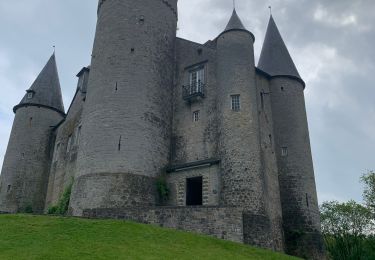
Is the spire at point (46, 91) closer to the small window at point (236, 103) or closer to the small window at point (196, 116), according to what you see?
the small window at point (196, 116)

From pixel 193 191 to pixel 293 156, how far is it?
24.4 ft

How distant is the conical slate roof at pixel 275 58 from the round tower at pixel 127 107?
740 centimetres

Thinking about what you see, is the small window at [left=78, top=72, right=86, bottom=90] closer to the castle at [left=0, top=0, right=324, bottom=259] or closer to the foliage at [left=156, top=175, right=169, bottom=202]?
the castle at [left=0, top=0, right=324, bottom=259]

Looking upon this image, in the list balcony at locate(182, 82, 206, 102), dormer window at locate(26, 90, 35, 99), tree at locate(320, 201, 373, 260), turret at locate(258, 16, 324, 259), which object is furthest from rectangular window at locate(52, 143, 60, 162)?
tree at locate(320, 201, 373, 260)

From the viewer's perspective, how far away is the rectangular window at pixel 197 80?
27.0 metres

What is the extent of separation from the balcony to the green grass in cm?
1138

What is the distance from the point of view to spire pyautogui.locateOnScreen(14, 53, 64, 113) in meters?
38.6

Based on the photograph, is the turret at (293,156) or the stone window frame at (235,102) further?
the turret at (293,156)

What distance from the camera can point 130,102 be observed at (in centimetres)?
2572

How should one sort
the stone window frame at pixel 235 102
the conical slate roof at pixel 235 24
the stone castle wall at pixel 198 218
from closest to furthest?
1. the stone castle wall at pixel 198 218
2. the stone window frame at pixel 235 102
3. the conical slate roof at pixel 235 24

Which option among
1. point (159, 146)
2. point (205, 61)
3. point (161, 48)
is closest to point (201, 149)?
point (159, 146)

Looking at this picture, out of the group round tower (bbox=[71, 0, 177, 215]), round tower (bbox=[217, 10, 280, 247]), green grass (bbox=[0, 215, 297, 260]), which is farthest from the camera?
round tower (bbox=[71, 0, 177, 215])

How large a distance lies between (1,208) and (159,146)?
18.0 metres

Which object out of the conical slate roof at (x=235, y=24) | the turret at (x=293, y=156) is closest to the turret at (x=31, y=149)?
the conical slate roof at (x=235, y=24)
